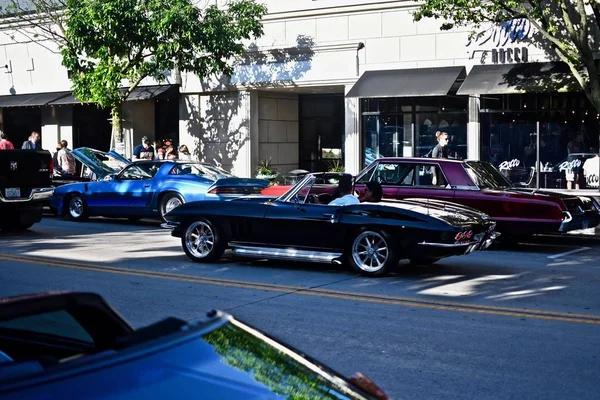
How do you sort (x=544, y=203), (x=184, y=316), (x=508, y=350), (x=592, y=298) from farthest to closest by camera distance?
(x=544, y=203) < (x=592, y=298) < (x=184, y=316) < (x=508, y=350)

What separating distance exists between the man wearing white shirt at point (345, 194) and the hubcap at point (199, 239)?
1.92m

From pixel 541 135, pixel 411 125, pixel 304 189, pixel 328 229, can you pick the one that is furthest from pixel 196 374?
pixel 411 125

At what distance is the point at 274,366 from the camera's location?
9.68 feet

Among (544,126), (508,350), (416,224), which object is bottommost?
(508,350)

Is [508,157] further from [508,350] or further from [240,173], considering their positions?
[508,350]

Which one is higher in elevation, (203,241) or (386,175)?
(386,175)

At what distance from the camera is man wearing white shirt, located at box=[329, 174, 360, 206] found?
38.6 ft

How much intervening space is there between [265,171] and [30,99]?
1039cm

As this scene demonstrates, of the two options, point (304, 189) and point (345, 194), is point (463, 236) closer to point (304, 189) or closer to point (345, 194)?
point (345, 194)

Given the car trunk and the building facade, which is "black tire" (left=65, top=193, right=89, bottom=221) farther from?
the building facade

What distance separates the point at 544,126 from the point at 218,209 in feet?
40.0

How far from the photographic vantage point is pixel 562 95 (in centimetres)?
2134

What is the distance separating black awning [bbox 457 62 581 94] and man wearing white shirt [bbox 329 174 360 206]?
10.0 metres

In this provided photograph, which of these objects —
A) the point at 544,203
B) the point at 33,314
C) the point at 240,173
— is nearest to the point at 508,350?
the point at 33,314
